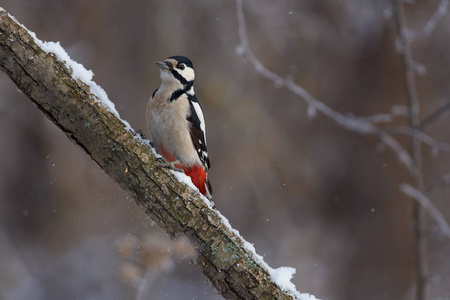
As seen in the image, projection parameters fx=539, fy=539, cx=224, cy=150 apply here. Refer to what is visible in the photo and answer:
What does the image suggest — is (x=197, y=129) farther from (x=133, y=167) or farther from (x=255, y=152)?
(x=255, y=152)

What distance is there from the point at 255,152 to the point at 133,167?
14.4 feet

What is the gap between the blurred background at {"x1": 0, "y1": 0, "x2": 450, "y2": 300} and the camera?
6.26m

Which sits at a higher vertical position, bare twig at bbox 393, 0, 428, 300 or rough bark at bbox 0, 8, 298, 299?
bare twig at bbox 393, 0, 428, 300

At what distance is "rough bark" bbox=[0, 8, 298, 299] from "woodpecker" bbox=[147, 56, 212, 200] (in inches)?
37.7

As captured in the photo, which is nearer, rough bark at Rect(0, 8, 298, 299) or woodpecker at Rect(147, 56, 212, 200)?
rough bark at Rect(0, 8, 298, 299)

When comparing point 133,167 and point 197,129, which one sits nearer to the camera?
point 133,167

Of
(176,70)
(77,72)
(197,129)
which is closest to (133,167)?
(77,72)

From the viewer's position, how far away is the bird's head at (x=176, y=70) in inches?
139

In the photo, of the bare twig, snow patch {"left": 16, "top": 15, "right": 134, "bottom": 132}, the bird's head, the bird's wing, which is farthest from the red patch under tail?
the bare twig

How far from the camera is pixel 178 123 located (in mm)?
3420

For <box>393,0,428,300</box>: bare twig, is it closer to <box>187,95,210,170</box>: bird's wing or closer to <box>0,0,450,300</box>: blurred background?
<box>187,95,210,170</box>: bird's wing

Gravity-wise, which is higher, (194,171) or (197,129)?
(197,129)

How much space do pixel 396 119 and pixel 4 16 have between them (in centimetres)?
556

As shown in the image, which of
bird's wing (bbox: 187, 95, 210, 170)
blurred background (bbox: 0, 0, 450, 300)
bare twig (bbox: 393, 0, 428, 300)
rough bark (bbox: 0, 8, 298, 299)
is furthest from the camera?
blurred background (bbox: 0, 0, 450, 300)
